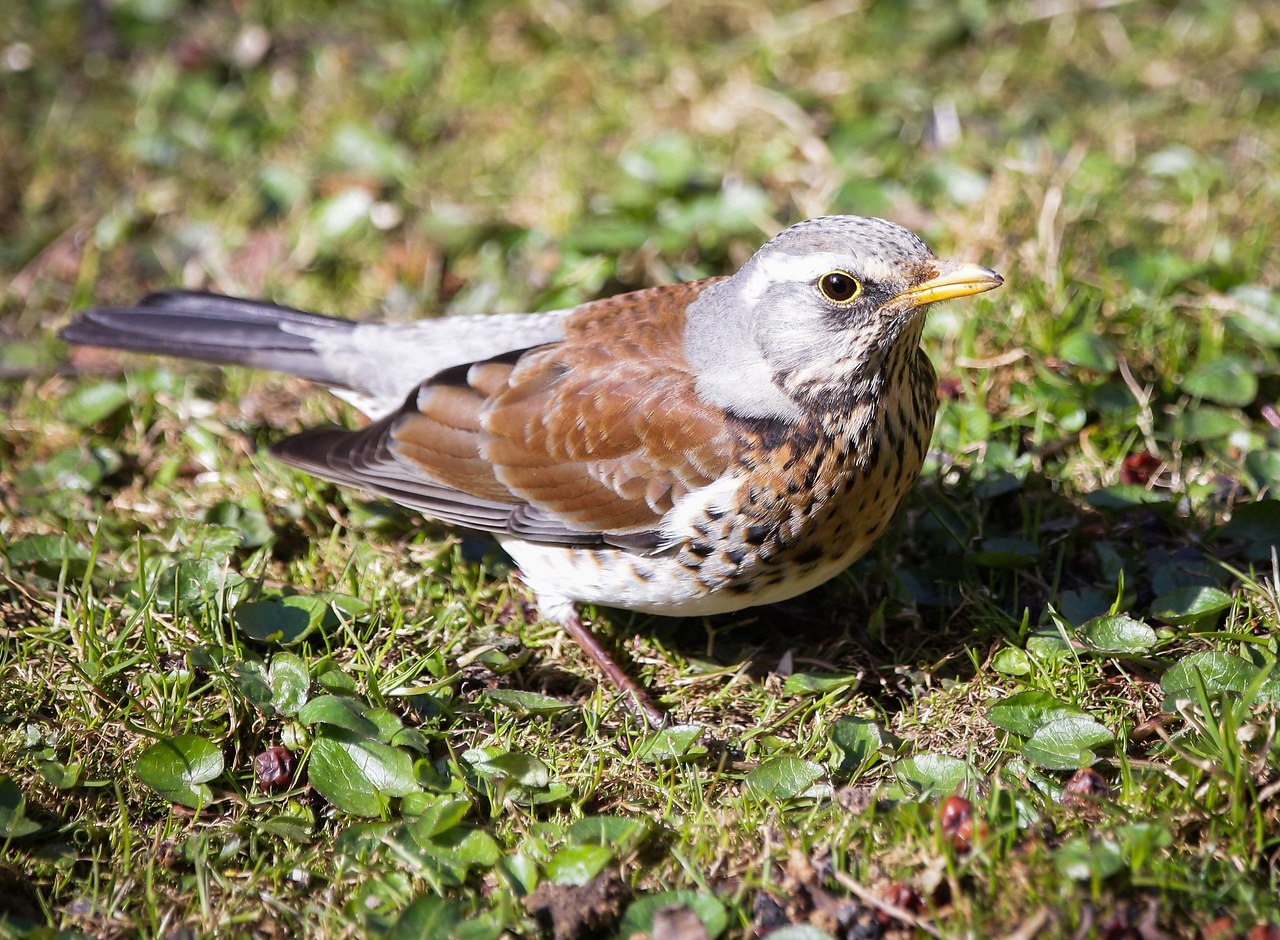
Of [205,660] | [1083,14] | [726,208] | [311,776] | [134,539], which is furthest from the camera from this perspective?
[1083,14]

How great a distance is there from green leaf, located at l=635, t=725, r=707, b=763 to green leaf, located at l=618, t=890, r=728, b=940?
0.57m

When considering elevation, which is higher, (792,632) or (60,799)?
(60,799)

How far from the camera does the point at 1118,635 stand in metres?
3.75

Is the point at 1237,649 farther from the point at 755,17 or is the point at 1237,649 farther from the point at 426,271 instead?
the point at 755,17

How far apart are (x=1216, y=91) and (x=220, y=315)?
483cm

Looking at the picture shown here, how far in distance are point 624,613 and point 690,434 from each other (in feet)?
3.07

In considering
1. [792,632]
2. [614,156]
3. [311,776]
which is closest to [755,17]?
[614,156]

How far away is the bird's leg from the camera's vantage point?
13.0ft

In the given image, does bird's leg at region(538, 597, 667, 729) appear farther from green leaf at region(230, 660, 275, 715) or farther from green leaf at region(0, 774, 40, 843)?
green leaf at region(0, 774, 40, 843)

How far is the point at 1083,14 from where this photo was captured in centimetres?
687

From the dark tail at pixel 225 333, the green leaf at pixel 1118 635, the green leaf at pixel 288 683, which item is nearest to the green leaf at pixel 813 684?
the green leaf at pixel 1118 635

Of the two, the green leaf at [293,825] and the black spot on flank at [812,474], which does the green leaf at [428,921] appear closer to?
the green leaf at [293,825]

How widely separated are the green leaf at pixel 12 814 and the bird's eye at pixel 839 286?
254 centimetres

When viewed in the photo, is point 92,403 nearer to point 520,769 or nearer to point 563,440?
point 563,440
